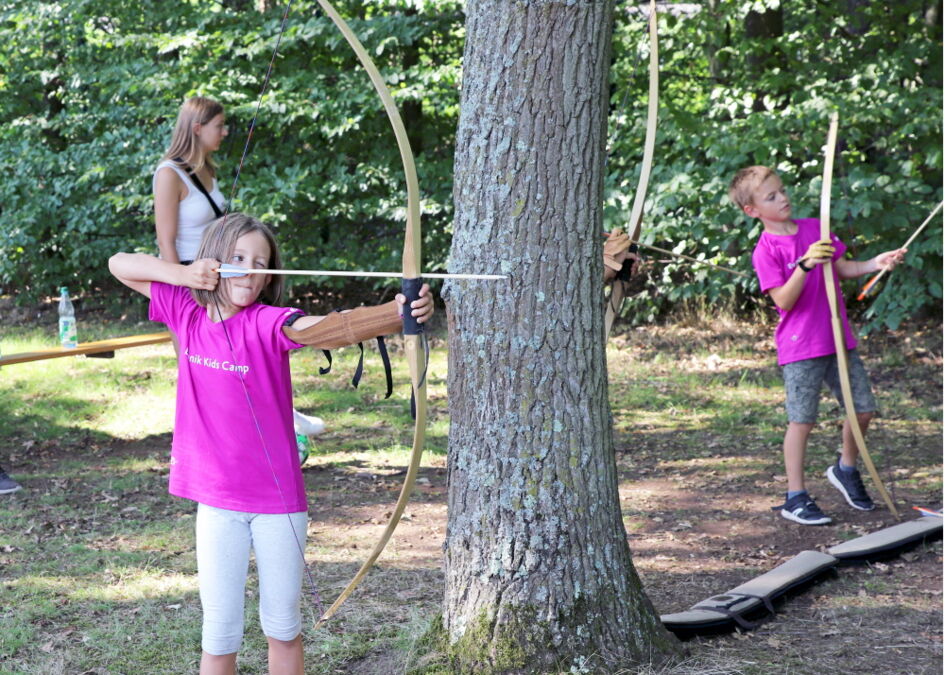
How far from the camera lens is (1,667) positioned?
2.73m

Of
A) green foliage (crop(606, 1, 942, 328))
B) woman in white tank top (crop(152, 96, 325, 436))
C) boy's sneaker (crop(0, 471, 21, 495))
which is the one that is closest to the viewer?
woman in white tank top (crop(152, 96, 325, 436))

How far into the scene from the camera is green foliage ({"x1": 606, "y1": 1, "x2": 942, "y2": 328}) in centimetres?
638

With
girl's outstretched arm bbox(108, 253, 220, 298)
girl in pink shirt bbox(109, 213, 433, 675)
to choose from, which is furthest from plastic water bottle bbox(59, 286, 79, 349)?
girl in pink shirt bbox(109, 213, 433, 675)

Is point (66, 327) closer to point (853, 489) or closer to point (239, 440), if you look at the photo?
point (239, 440)

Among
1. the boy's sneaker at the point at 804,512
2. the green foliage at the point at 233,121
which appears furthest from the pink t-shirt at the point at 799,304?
the green foliage at the point at 233,121

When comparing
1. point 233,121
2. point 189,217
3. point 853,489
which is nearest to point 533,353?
point 189,217

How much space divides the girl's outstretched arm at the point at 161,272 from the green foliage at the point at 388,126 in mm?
A: 3970

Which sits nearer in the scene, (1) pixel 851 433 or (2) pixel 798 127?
(1) pixel 851 433

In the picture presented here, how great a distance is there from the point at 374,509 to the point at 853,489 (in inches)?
78.5

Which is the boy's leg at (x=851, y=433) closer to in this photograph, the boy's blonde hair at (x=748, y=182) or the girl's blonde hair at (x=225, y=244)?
the boy's blonde hair at (x=748, y=182)

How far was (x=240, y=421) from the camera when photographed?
2.27 metres

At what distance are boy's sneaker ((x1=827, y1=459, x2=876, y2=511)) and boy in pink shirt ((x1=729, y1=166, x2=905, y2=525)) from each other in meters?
0.21

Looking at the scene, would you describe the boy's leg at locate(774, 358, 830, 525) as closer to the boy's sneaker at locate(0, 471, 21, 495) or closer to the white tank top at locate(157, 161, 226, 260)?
the white tank top at locate(157, 161, 226, 260)

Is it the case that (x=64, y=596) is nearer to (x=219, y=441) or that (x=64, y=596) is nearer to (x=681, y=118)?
(x=219, y=441)
